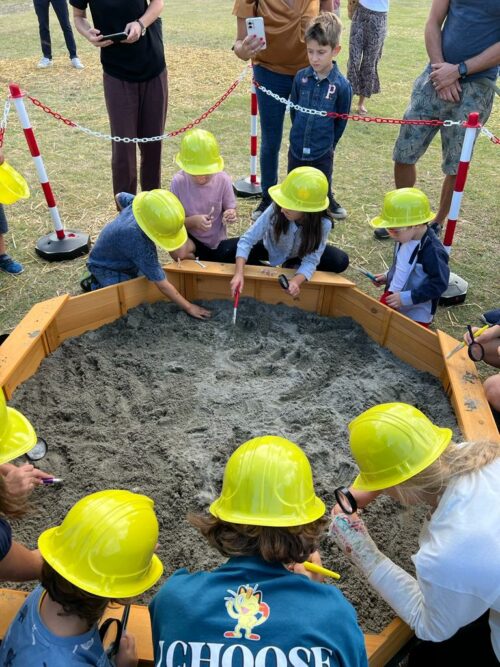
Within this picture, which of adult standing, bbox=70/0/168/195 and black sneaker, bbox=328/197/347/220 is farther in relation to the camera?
black sneaker, bbox=328/197/347/220

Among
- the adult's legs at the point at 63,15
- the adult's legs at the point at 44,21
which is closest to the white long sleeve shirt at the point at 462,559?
the adult's legs at the point at 63,15

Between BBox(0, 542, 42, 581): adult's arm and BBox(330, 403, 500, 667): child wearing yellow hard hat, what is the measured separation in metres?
1.06

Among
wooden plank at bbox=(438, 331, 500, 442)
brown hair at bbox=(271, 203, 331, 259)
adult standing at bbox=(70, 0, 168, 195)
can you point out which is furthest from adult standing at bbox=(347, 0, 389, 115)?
wooden plank at bbox=(438, 331, 500, 442)

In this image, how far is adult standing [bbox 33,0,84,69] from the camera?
28.8ft


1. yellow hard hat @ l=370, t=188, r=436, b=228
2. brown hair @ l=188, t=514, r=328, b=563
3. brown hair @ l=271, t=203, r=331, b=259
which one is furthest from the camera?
brown hair @ l=271, t=203, r=331, b=259

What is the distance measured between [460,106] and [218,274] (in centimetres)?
208

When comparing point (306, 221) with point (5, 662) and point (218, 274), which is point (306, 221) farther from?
point (5, 662)

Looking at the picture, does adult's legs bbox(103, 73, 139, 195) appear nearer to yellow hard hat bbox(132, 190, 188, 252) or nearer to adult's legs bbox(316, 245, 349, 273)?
yellow hard hat bbox(132, 190, 188, 252)

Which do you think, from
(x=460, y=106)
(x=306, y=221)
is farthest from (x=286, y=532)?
(x=460, y=106)

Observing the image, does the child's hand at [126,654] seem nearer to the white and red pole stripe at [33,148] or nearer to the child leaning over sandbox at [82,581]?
the child leaning over sandbox at [82,581]

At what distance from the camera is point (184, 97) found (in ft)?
26.7

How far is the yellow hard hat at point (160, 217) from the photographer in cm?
306

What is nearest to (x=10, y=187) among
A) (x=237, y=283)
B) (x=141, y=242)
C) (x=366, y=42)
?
(x=141, y=242)

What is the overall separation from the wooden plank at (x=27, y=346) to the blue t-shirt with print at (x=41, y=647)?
1430 mm
